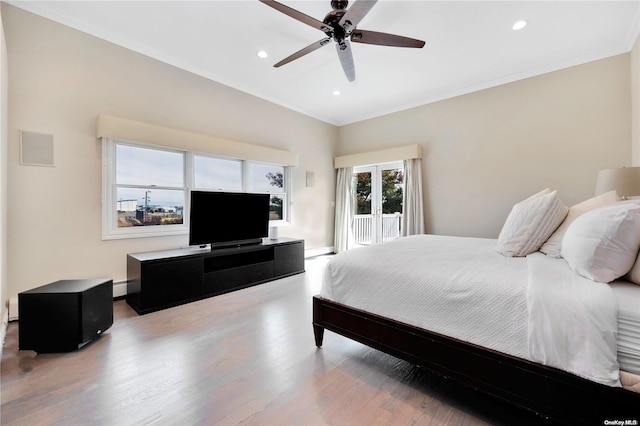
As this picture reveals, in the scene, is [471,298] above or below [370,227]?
below

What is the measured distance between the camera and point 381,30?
9.23 feet

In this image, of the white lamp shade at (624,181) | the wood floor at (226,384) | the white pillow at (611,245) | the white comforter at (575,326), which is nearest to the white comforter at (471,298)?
the white comforter at (575,326)

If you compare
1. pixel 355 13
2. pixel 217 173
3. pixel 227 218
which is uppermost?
pixel 355 13

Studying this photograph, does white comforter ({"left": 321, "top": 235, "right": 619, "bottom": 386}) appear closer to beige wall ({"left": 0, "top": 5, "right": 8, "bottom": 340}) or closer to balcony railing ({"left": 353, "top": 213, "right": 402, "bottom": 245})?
beige wall ({"left": 0, "top": 5, "right": 8, "bottom": 340})

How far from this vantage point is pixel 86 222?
278cm

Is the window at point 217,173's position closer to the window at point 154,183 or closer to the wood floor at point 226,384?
the window at point 154,183

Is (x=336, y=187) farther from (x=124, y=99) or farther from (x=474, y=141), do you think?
(x=124, y=99)

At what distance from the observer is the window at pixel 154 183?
2965 mm

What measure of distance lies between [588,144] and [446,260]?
10.5 feet

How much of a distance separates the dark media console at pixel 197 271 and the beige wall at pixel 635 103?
442 centimetres

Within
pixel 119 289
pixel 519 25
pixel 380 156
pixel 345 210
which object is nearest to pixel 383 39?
pixel 519 25

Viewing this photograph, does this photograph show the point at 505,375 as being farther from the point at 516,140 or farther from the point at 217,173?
the point at 217,173

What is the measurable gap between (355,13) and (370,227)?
13.4 ft

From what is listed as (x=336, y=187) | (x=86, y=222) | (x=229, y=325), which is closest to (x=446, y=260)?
(x=229, y=325)
